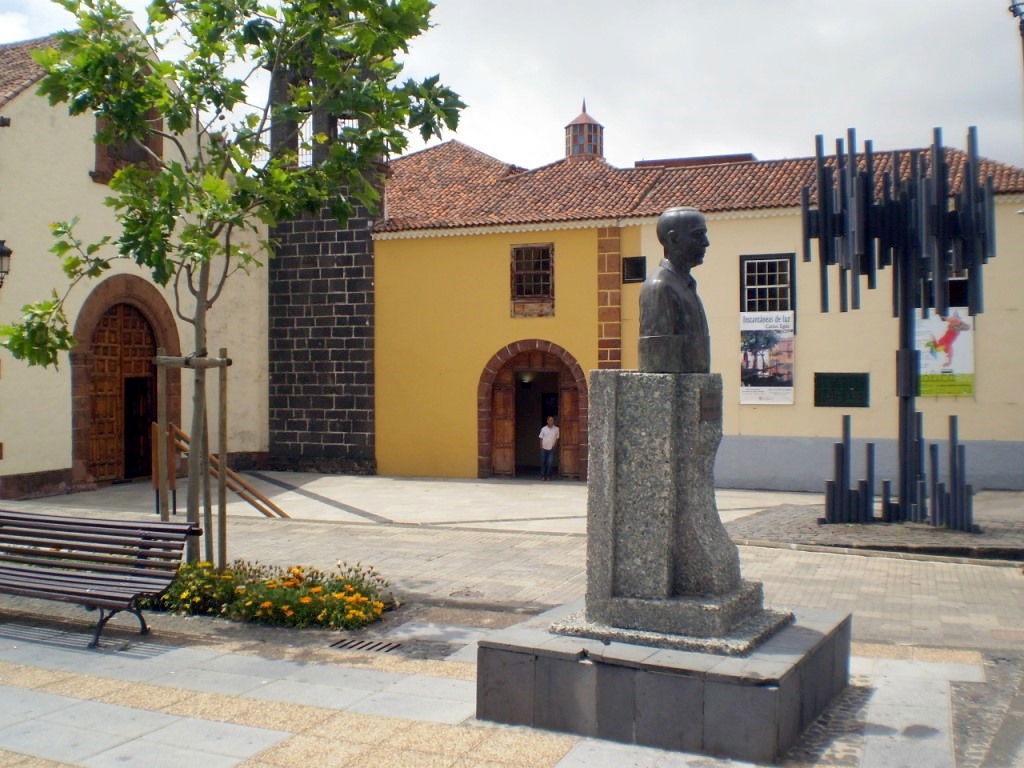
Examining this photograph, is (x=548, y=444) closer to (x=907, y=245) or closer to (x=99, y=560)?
(x=907, y=245)

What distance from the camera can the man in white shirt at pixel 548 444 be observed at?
69.9 ft

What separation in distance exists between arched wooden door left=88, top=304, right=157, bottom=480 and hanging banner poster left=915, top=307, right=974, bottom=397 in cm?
1378

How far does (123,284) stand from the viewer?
1841cm

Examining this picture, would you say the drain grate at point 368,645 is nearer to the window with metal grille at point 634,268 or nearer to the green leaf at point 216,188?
the green leaf at point 216,188

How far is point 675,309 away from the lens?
5871mm

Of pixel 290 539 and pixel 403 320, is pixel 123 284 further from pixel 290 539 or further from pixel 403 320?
pixel 290 539

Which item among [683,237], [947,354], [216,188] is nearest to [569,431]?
[947,354]

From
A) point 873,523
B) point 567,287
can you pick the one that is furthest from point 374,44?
point 567,287

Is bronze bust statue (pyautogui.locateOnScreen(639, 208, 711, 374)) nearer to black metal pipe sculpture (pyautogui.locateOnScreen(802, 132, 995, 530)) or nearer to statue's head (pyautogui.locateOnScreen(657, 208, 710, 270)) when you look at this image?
statue's head (pyautogui.locateOnScreen(657, 208, 710, 270))

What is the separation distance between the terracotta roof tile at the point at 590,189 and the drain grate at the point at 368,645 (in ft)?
46.3

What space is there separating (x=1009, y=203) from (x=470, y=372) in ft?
34.7

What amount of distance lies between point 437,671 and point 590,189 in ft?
54.4

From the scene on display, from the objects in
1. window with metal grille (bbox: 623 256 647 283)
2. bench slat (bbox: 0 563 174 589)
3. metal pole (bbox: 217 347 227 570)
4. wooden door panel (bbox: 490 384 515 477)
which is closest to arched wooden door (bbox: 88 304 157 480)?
wooden door panel (bbox: 490 384 515 477)

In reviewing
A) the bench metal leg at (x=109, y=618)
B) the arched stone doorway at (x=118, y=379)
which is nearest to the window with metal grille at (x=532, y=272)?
the arched stone doorway at (x=118, y=379)
